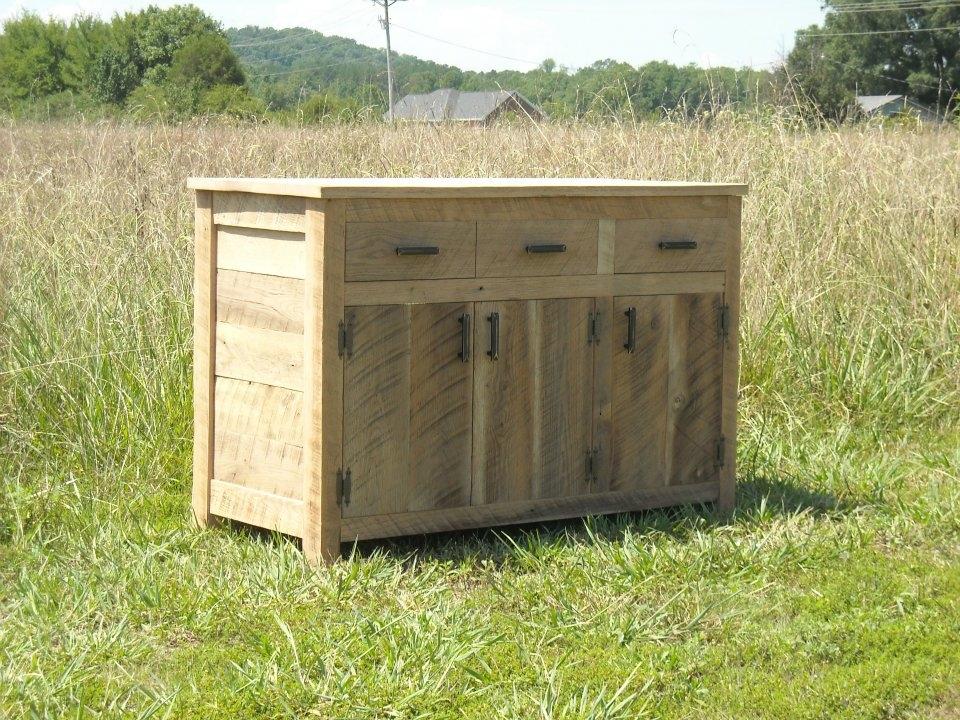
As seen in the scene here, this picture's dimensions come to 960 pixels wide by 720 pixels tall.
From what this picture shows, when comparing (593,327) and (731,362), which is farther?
(731,362)

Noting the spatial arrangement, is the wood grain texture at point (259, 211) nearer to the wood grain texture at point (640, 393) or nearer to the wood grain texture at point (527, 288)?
the wood grain texture at point (527, 288)

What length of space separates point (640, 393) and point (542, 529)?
24.8 inches

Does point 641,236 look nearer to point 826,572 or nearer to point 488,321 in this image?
point 488,321

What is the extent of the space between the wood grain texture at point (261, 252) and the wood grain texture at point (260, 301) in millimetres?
25

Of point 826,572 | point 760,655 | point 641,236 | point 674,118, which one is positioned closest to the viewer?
point 760,655

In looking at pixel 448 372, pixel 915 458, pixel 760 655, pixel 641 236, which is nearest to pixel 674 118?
pixel 915 458

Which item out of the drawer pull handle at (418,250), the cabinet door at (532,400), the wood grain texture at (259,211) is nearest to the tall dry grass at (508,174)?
the wood grain texture at (259,211)

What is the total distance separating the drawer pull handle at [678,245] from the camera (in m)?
4.70

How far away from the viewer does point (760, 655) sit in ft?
11.8

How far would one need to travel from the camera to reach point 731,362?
16.2ft

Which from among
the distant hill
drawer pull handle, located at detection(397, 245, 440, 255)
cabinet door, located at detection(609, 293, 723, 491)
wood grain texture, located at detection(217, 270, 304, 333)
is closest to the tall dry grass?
the distant hill

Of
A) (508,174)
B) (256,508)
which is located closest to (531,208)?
(256,508)

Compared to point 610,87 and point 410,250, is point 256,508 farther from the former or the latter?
point 610,87

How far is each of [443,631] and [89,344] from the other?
110 inches
